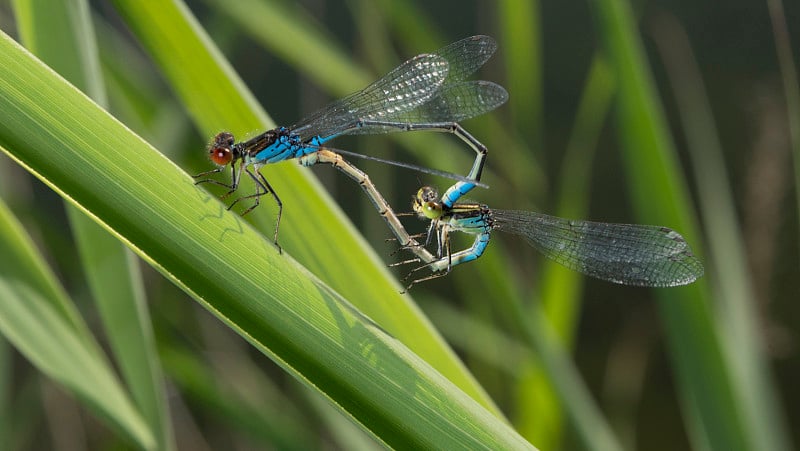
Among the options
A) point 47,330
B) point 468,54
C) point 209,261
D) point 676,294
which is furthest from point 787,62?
point 47,330

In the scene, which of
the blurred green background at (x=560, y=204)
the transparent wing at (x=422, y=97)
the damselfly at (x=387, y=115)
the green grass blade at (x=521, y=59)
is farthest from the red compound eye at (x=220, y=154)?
the green grass blade at (x=521, y=59)

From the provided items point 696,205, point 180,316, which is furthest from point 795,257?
point 180,316

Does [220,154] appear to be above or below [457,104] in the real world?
below

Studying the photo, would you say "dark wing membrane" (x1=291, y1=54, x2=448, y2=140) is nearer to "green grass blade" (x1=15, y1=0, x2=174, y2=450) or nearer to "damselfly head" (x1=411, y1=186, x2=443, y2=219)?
"damselfly head" (x1=411, y1=186, x2=443, y2=219)

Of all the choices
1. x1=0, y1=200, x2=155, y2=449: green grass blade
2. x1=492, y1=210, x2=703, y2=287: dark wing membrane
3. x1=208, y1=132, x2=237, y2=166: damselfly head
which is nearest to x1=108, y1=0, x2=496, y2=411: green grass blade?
x1=208, y1=132, x2=237, y2=166: damselfly head

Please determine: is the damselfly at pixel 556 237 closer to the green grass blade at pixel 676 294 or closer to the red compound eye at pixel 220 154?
the green grass blade at pixel 676 294

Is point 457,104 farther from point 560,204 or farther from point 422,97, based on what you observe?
point 560,204

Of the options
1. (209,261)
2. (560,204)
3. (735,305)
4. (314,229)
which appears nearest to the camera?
(209,261)
